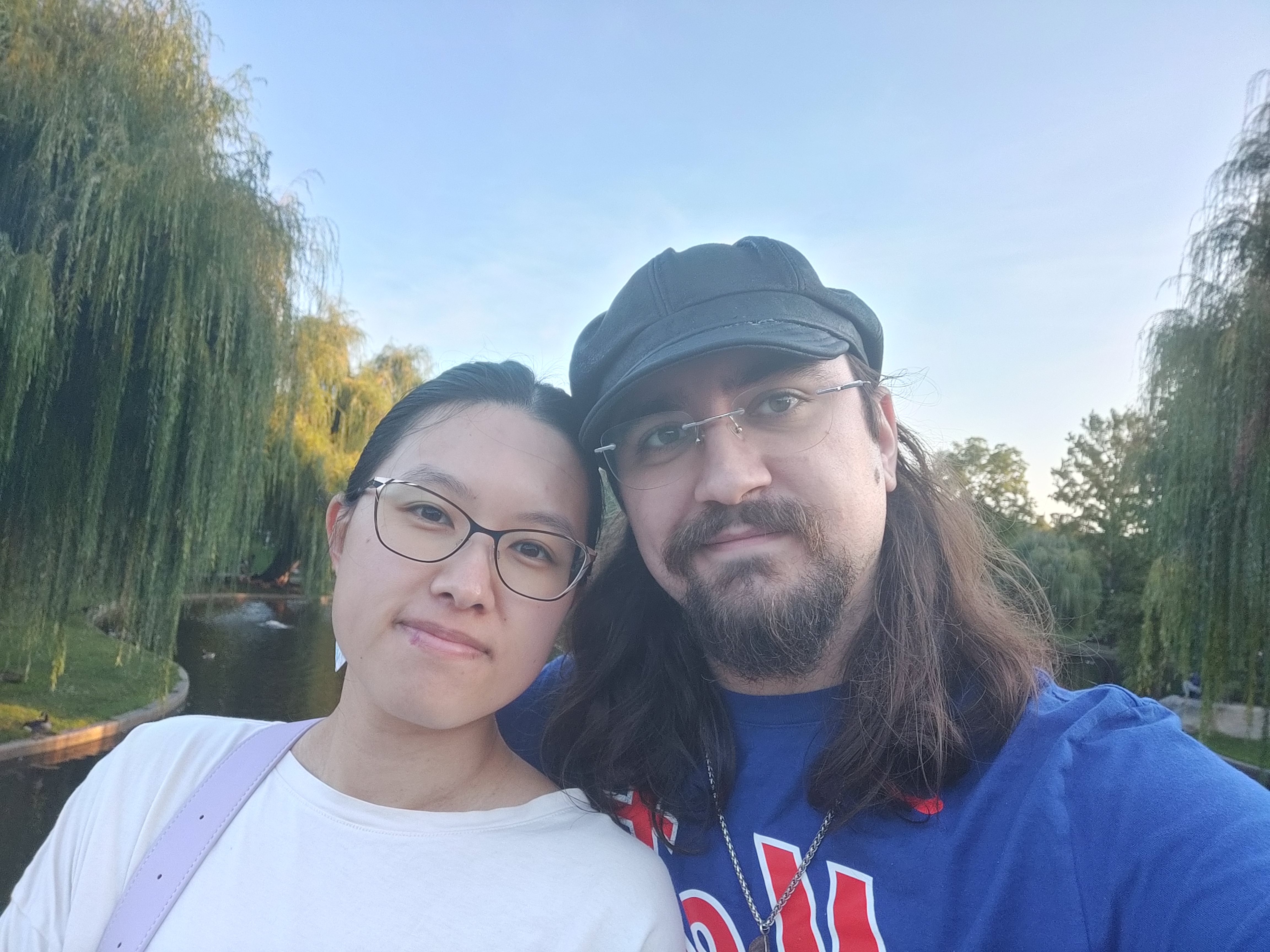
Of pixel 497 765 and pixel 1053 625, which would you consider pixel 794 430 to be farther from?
pixel 1053 625

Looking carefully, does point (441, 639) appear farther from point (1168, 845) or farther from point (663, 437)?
point (1168, 845)

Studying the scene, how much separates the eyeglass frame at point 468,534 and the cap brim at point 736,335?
0.28 metres

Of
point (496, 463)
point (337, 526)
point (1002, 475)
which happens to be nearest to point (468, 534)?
point (496, 463)

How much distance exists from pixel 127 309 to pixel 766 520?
5914 mm

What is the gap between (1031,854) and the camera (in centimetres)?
115

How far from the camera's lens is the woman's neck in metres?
1.43

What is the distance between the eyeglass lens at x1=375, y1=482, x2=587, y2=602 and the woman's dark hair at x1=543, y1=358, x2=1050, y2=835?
17.4 inches

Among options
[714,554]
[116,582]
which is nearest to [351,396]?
[116,582]

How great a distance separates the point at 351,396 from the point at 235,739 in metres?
14.9

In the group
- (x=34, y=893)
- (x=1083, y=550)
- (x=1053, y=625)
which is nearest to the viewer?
(x=34, y=893)

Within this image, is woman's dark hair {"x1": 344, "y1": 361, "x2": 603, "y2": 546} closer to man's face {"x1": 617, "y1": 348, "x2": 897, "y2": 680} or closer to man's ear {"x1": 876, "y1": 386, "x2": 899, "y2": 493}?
man's face {"x1": 617, "y1": 348, "x2": 897, "y2": 680}

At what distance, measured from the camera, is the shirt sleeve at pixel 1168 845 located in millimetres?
1001

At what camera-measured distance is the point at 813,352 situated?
1.51 metres

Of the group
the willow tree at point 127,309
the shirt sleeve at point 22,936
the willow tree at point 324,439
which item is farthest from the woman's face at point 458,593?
the willow tree at point 324,439
